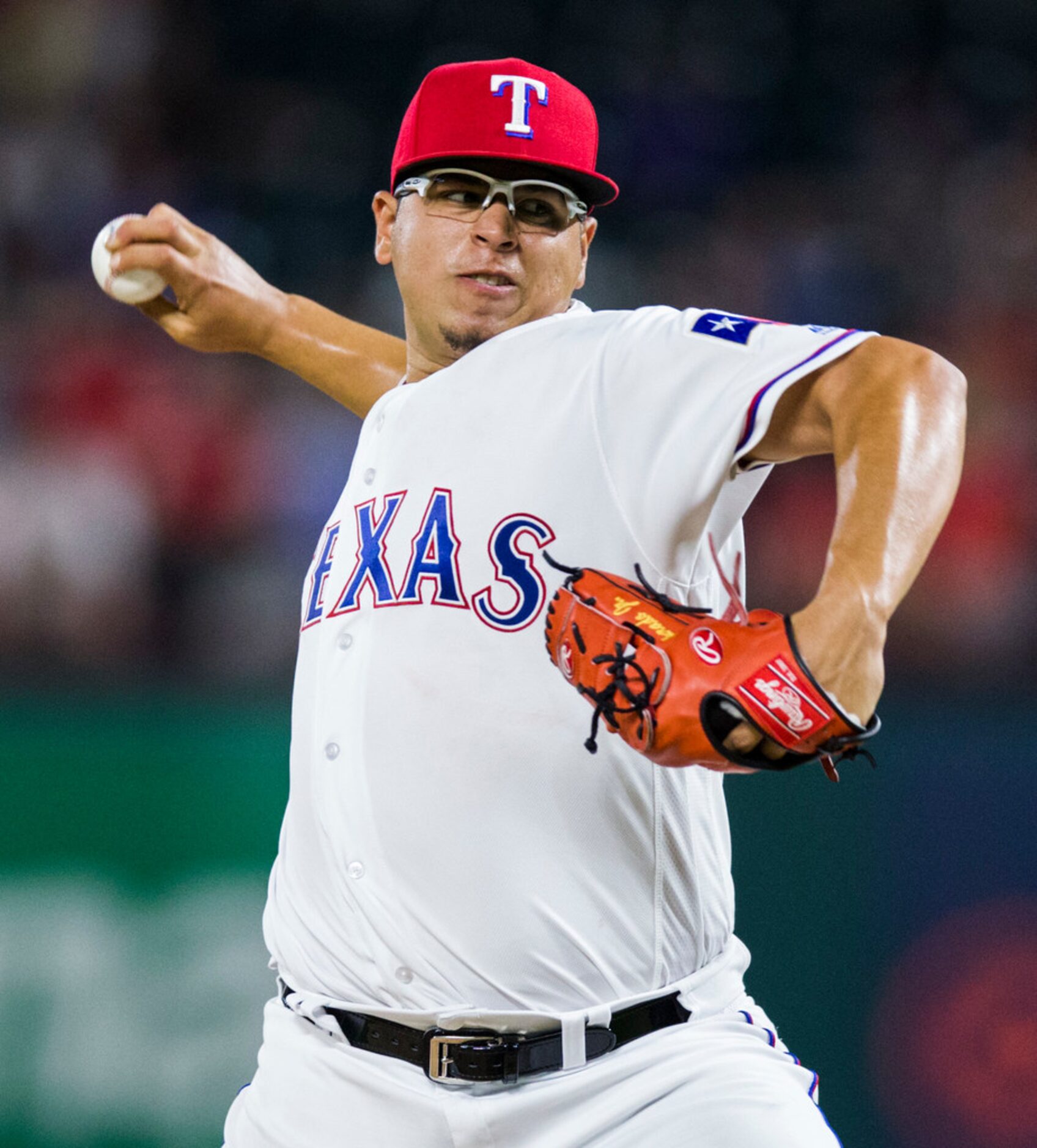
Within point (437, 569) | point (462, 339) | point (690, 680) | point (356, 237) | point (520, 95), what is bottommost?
point (690, 680)

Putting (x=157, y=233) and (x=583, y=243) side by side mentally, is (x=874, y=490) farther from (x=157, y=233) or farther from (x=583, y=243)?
(x=157, y=233)

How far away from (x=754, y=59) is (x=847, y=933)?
4.12 meters

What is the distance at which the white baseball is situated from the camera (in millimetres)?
2402

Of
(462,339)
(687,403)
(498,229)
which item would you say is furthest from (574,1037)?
(498,229)

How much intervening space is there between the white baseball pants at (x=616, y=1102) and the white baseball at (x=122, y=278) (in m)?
1.37

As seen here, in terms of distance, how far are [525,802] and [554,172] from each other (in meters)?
0.95

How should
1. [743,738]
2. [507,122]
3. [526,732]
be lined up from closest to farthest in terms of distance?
[743,738]
[526,732]
[507,122]

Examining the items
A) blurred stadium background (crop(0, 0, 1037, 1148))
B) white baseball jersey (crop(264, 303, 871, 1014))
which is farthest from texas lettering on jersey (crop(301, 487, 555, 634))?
blurred stadium background (crop(0, 0, 1037, 1148))

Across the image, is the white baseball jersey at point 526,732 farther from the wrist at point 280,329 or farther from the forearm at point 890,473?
the wrist at point 280,329

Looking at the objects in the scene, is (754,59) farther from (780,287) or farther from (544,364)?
(544,364)

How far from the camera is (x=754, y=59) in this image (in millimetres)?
5883

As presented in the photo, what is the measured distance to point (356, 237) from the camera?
5281mm

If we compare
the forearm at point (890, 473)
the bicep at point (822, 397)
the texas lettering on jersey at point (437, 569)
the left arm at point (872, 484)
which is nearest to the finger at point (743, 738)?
the left arm at point (872, 484)

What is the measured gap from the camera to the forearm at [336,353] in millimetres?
2623
